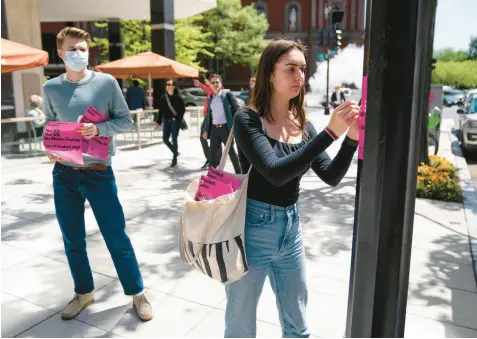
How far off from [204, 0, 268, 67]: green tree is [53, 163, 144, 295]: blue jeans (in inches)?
1551

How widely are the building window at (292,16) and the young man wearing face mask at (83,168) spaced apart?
52.7 meters

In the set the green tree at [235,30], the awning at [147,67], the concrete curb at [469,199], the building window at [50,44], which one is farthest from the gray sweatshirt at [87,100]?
the building window at [50,44]

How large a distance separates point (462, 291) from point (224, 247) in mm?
2930

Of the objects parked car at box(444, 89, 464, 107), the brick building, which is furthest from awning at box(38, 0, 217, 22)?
the brick building

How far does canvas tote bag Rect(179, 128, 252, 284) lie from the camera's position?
202cm

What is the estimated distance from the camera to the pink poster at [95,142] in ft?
10.2

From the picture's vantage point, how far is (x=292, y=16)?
52969 mm

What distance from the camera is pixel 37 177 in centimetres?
891

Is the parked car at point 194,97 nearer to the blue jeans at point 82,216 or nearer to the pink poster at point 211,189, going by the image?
the blue jeans at point 82,216

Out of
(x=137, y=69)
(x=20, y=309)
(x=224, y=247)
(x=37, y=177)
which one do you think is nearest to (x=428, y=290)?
(x=224, y=247)

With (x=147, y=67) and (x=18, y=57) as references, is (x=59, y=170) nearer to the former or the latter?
(x=18, y=57)

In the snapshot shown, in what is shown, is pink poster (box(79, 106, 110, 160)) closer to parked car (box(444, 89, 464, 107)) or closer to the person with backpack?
the person with backpack

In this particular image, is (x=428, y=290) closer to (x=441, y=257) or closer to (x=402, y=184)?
(x=441, y=257)

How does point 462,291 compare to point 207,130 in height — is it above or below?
below
